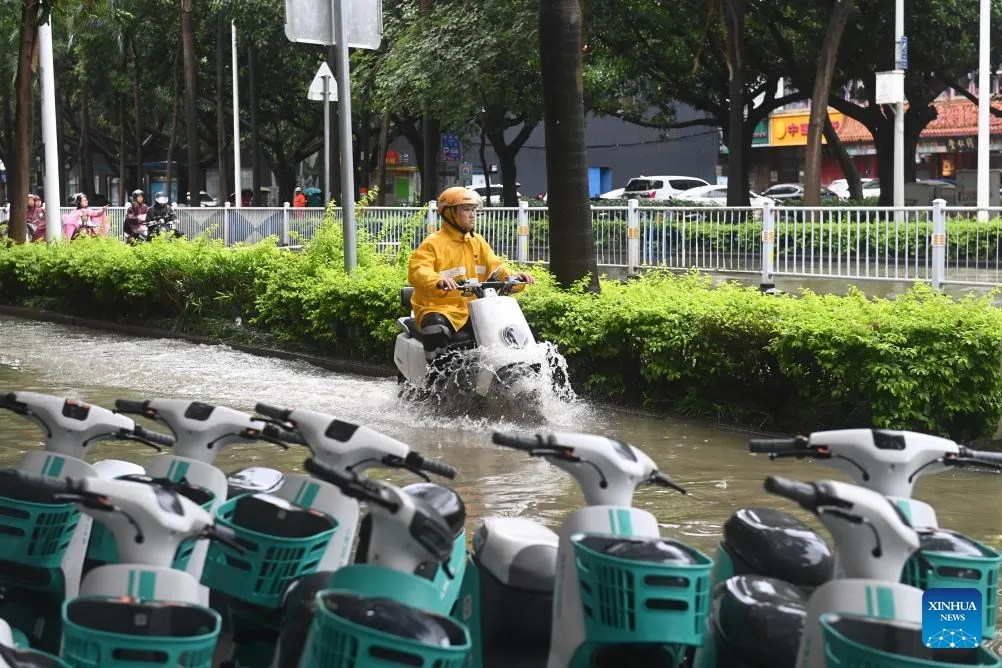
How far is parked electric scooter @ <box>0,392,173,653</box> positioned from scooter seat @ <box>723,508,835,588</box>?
5.76 ft

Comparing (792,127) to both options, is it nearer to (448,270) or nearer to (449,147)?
(449,147)

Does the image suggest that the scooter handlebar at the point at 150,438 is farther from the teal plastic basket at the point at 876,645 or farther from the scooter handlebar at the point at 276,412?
the teal plastic basket at the point at 876,645

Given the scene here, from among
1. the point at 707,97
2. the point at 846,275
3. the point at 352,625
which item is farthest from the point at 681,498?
the point at 707,97

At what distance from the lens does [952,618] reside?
2.86 m

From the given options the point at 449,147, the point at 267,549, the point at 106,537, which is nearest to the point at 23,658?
the point at 267,549

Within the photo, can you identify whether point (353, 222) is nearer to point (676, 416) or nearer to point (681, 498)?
point (676, 416)

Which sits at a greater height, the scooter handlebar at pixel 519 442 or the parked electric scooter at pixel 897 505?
the scooter handlebar at pixel 519 442

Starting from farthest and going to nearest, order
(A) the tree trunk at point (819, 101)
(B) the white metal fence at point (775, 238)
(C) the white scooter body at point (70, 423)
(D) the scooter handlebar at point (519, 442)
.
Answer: (A) the tree trunk at point (819, 101) < (B) the white metal fence at point (775, 238) < (C) the white scooter body at point (70, 423) < (D) the scooter handlebar at point (519, 442)

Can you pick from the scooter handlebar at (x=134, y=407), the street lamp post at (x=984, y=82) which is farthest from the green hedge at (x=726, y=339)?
the street lamp post at (x=984, y=82)

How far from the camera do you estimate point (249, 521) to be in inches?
138

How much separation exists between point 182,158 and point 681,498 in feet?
206

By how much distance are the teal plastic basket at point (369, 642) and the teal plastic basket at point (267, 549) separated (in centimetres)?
60

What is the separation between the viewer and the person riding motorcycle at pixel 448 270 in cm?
959

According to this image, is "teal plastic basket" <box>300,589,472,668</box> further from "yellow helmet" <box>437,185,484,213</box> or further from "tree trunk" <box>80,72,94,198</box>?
"tree trunk" <box>80,72,94,198</box>
